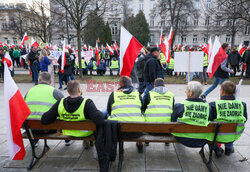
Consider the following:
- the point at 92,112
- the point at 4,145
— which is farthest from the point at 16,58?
the point at 92,112

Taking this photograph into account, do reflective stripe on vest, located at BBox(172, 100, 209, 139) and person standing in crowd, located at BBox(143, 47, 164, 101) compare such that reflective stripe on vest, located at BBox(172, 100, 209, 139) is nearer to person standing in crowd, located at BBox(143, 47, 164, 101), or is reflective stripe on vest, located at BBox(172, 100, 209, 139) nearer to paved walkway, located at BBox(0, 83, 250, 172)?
paved walkway, located at BBox(0, 83, 250, 172)

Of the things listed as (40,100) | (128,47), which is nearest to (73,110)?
(40,100)

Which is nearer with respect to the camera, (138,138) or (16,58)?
(138,138)

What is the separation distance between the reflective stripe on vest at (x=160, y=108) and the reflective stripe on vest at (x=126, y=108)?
0.18 m

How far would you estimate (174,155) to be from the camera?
363 cm

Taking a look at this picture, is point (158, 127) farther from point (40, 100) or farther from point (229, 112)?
point (40, 100)

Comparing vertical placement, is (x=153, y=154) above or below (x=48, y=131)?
below

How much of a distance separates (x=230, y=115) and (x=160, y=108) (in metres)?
1.05

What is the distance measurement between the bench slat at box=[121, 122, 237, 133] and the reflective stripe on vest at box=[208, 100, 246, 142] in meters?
0.11

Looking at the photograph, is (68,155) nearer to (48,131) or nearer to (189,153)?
(48,131)

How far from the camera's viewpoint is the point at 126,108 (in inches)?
128

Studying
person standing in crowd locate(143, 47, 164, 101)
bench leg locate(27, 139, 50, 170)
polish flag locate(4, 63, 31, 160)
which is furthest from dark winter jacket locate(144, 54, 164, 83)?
polish flag locate(4, 63, 31, 160)

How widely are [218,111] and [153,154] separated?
53.8 inches

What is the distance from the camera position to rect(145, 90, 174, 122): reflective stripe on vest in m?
3.30
